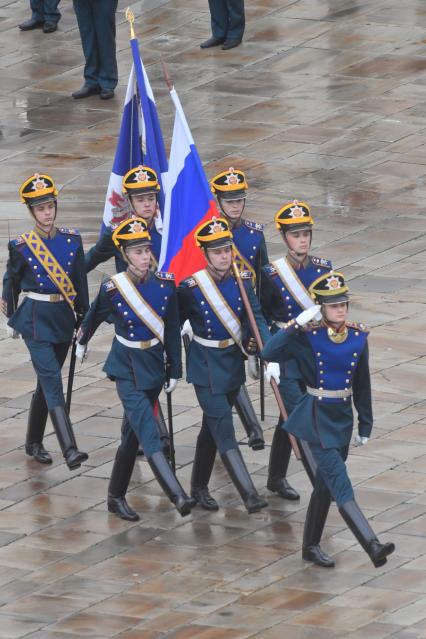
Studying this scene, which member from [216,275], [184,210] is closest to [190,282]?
[216,275]

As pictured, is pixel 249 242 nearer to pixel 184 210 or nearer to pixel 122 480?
pixel 184 210

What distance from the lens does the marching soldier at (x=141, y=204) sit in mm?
12562

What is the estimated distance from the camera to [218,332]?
1169 centimetres

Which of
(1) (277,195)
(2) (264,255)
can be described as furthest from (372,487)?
(1) (277,195)

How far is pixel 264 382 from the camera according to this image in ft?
44.8

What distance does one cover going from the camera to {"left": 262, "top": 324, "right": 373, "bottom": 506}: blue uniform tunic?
35.2 ft

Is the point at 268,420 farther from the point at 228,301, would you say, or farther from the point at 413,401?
the point at 228,301

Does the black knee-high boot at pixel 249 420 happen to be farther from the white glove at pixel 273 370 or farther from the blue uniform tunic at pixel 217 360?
the white glove at pixel 273 370

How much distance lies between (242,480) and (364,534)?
121cm

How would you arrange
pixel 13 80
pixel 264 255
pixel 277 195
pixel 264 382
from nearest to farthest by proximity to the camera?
pixel 264 255 → pixel 264 382 → pixel 277 195 → pixel 13 80

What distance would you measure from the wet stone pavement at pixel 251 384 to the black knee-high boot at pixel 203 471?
109 mm

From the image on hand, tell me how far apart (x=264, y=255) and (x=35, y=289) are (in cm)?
148

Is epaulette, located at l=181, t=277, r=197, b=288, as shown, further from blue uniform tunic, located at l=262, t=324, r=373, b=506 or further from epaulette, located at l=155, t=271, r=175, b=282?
blue uniform tunic, located at l=262, t=324, r=373, b=506

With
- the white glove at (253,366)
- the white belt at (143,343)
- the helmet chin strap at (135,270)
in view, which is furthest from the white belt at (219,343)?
the helmet chin strap at (135,270)
